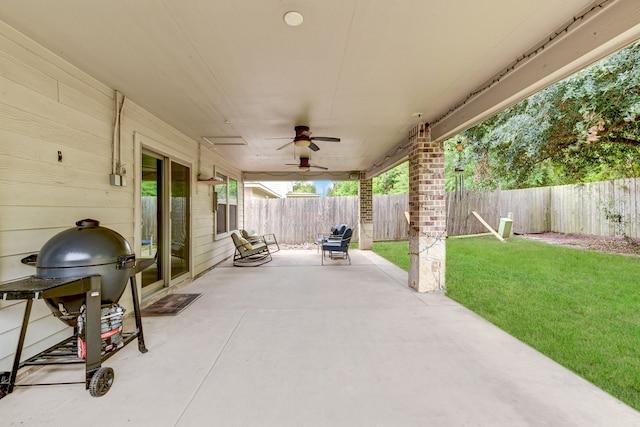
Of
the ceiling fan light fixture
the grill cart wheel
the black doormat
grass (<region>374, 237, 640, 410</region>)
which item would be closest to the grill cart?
the grill cart wheel

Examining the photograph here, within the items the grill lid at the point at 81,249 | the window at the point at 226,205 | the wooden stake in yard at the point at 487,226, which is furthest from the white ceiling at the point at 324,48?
the wooden stake in yard at the point at 487,226

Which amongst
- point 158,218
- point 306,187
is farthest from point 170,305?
point 306,187

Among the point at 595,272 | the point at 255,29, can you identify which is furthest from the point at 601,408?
the point at 595,272

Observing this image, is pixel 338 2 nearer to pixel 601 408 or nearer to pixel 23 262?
pixel 23 262

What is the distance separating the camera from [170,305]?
368cm

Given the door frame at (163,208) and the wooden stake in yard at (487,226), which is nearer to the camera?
the door frame at (163,208)

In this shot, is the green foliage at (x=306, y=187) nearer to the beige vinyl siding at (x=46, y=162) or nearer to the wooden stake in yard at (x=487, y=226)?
the wooden stake in yard at (x=487, y=226)

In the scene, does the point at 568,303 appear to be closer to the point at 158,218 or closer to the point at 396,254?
the point at 396,254

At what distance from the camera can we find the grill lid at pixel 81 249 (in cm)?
184

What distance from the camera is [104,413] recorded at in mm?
1689

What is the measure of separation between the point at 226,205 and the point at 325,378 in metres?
6.04

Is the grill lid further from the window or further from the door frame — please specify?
the window

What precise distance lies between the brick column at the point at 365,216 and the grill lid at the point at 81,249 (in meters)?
7.43

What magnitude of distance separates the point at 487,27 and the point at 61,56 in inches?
139
